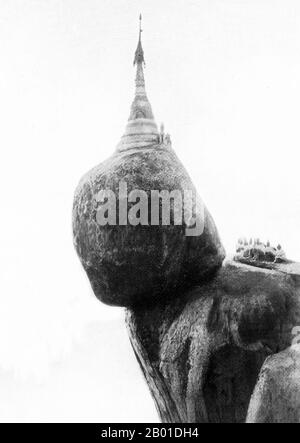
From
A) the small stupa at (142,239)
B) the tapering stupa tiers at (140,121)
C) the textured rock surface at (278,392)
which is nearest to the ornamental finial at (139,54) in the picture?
the tapering stupa tiers at (140,121)

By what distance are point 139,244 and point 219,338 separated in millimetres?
1731

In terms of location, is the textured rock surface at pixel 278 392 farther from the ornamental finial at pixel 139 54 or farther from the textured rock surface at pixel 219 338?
the ornamental finial at pixel 139 54

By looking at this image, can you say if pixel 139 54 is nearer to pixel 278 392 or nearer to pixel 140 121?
pixel 140 121

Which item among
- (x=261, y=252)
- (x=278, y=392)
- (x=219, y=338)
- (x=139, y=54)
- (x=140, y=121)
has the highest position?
(x=139, y=54)

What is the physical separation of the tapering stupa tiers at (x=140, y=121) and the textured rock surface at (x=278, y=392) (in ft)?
12.6

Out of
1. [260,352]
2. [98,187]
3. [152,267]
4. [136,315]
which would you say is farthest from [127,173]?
[260,352]

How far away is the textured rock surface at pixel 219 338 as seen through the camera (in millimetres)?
10695

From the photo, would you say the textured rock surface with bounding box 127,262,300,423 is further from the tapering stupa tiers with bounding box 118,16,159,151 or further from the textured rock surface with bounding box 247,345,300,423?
the tapering stupa tiers with bounding box 118,16,159,151

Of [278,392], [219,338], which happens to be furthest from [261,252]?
[278,392]

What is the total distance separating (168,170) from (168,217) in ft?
2.38

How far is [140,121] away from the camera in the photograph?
1248 centimetres

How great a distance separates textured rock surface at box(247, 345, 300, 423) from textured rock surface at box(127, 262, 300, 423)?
0.96ft
